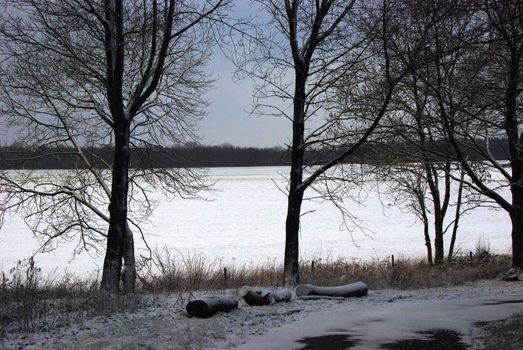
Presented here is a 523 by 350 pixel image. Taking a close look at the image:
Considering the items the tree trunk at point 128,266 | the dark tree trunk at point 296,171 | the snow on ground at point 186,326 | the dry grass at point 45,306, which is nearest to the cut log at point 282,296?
the snow on ground at point 186,326

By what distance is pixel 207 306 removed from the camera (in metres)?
8.47

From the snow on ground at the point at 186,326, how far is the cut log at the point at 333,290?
0.30 metres

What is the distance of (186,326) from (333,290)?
4587mm

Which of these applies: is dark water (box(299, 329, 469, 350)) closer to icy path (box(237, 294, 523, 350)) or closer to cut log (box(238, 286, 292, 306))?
icy path (box(237, 294, 523, 350))

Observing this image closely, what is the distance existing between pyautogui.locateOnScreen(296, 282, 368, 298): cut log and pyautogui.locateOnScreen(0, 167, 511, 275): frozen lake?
690 centimetres

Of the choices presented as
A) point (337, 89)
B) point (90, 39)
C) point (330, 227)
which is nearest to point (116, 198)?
point (90, 39)

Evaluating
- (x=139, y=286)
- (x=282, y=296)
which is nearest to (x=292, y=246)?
(x=282, y=296)

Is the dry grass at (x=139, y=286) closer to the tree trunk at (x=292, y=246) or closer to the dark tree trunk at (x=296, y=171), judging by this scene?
the tree trunk at (x=292, y=246)

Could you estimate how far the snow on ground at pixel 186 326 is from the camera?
679cm

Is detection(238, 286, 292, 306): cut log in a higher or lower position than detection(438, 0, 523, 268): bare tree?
lower

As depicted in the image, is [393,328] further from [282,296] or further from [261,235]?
[261,235]

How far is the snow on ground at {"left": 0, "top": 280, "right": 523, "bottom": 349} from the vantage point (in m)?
6.79

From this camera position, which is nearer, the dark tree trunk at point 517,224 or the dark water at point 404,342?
the dark water at point 404,342

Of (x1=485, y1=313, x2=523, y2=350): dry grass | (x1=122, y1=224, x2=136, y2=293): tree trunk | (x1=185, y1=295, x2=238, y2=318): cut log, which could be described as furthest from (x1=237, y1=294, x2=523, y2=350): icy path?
(x1=122, y1=224, x2=136, y2=293): tree trunk
